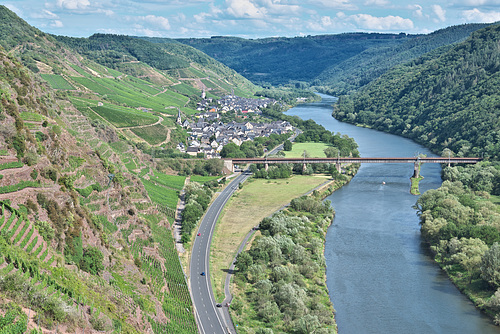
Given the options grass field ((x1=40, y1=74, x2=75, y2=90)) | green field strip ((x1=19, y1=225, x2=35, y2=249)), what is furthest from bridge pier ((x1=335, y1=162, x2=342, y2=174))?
green field strip ((x1=19, y1=225, x2=35, y2=249))

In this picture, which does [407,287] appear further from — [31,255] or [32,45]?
[32,45]

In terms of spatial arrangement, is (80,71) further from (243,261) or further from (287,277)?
(287,277)

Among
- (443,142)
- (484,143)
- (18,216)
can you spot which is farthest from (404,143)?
(18,216)

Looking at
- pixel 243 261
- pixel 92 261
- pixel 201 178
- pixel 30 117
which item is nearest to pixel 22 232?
pixel 92 261

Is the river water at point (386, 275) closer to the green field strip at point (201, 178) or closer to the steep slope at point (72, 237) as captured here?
the steep slope at point (72, 237)

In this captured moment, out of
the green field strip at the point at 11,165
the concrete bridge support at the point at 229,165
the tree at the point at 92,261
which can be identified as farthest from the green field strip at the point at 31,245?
the concrete bridge support at the point at 229,165

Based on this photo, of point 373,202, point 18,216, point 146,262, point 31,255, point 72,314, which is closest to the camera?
point 72,314

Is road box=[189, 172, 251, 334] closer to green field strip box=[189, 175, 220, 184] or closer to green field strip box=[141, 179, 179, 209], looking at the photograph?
green field strip box=[141, 179, 179, 209]
